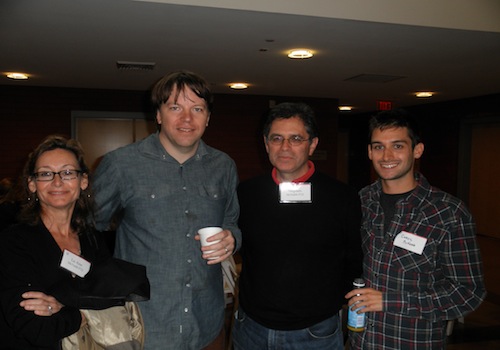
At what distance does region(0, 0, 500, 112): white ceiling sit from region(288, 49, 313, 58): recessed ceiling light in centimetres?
10

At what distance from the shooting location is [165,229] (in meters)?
1.65

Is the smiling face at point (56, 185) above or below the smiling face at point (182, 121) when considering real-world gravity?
below

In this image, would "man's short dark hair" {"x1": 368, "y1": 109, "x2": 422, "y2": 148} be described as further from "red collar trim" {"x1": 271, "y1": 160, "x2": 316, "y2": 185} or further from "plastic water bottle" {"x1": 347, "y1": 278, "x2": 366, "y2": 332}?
"plastic water bottle" {"x1": 347, "y1": 278, "x2": 366, "y2": 332}

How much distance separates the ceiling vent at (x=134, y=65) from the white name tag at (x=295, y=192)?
11.7 ft

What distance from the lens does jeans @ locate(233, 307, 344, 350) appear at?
1720mm

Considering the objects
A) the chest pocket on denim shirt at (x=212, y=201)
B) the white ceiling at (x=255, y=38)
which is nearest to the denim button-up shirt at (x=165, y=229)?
the chest pocket on denim shirt at (x=212, y=201)

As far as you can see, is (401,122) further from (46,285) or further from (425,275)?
(46,285)

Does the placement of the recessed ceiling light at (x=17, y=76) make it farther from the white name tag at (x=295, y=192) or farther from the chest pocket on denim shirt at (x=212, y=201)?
the white name tag at (x=295, y=192)

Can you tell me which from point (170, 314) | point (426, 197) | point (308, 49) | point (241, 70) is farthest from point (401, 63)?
point (170, 314)

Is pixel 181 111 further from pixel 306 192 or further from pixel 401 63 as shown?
pixel 401 63

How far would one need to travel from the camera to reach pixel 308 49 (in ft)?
13.4

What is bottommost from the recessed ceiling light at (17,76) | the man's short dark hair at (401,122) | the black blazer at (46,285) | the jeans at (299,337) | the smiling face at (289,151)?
the jeans at (299,337)

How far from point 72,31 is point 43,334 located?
296 cm

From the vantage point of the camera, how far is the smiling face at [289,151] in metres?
1.81
